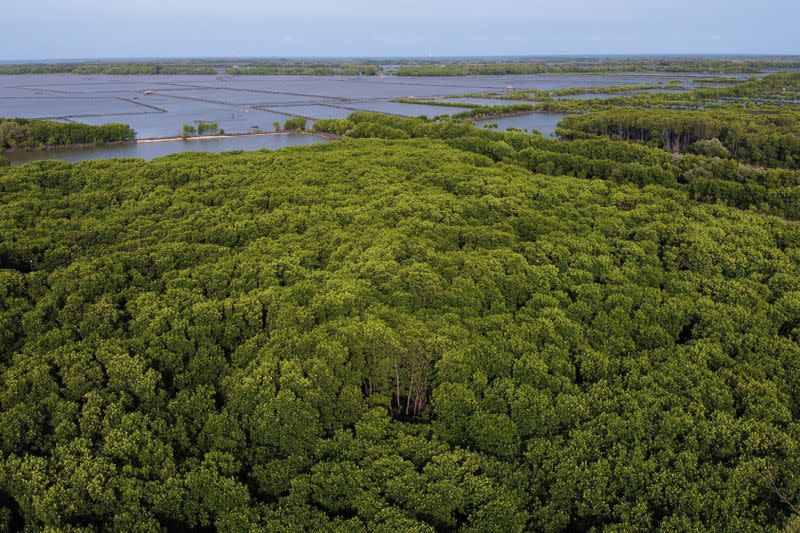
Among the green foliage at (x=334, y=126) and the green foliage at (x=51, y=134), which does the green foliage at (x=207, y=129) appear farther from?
the green foliage at (x=334, y=126)

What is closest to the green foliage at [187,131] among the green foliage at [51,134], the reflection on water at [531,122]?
the green foliage at [51,134]

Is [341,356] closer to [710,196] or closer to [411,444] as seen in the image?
[411,444]

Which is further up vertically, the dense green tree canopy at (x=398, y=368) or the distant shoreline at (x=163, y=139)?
the distant shoreline at (x=163, y=139)

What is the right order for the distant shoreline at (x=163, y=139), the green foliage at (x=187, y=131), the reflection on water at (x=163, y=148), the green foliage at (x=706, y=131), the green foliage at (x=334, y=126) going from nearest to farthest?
the green foliage at (x=706, y=131)
the reflection on water at (x=163, y=148)
the distant shoreline at (x=163, y=139)
the green foliage at (x=187, y=131)
the green foliage at (x=334, y=126)

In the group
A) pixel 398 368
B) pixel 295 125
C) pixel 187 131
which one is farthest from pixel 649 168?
pixel 187 131

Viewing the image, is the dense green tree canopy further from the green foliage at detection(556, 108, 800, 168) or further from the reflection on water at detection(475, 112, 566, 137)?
the reflection on water at detection(475, 112, 566, 137)
